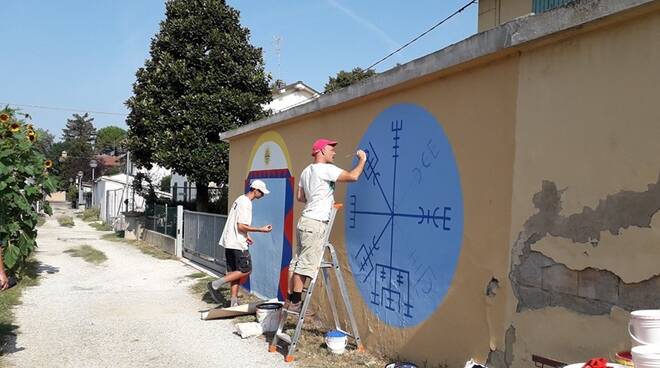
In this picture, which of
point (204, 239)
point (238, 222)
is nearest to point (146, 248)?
point (204, 239)

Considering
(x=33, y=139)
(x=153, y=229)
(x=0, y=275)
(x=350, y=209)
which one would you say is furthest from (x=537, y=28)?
(x=153, y=229)

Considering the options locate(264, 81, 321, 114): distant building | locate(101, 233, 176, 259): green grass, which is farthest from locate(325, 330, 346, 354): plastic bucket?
locate(264, 81, 321, 114): distant building

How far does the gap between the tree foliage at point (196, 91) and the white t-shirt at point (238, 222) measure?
9313 millimetres

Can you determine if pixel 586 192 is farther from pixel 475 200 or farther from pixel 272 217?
pixel 272 217

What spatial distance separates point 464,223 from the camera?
4352 millimetres

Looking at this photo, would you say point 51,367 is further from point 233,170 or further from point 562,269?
point 233,170

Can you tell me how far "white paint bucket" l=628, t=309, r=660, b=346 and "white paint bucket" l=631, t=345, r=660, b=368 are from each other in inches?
4.0

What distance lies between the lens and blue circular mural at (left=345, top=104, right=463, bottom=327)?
4598 mm

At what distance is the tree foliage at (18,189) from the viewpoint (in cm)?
927

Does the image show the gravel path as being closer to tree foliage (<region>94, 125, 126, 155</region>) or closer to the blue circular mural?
the blue circular mural

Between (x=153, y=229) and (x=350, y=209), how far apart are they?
46.3 ft

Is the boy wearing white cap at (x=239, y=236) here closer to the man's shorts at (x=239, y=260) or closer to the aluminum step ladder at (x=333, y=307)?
the man's shorts at (x=239, y=260)

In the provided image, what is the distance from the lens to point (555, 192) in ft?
11.4

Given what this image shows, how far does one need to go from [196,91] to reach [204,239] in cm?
567
